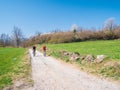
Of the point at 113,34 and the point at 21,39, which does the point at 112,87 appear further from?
the point at 21,39

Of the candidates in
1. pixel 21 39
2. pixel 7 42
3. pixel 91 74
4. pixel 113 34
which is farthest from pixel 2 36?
pixel 91 74

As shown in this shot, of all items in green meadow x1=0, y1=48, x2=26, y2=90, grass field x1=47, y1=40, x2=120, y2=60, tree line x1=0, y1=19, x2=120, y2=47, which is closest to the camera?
green meadow x1=0, y1=48, x2=26, y2=90

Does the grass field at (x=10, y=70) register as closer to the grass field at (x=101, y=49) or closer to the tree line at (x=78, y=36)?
the grass field at (x=101, y=49)

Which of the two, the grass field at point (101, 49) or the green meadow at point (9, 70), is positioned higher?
the grass field at point (101, 49)

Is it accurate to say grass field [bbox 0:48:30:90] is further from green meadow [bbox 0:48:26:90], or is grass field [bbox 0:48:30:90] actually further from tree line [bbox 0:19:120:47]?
tree line [bbox 0:19:120:47]

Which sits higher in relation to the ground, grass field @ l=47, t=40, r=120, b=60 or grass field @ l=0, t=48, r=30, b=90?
grass field @ l=47, t=40, r=120, b=60

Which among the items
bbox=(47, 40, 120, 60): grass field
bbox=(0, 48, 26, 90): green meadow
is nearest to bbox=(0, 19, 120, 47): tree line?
bbox=(47, 40, 120, 60): grass field

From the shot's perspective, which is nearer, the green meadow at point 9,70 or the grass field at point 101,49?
the green meadow at point 9,70

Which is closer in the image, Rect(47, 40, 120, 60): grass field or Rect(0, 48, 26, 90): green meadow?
Rect(0, 48, 26, 90): green meadow

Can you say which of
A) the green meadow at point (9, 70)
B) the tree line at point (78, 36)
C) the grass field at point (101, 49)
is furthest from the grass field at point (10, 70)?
the tree line at point (78, 36)

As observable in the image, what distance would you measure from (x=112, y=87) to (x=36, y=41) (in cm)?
11318

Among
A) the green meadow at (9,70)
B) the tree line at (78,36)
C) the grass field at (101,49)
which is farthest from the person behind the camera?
the tree line at (78,36)

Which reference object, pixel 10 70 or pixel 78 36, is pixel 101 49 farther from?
pixel 78 36

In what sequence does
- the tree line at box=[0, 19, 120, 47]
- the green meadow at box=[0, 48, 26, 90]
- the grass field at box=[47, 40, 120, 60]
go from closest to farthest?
the green meadow at box=[0, 48, 26, 90] < the grass field at box=[47, 40, 120, 60] < the tree line at box=[0, 19, 120, 47]
